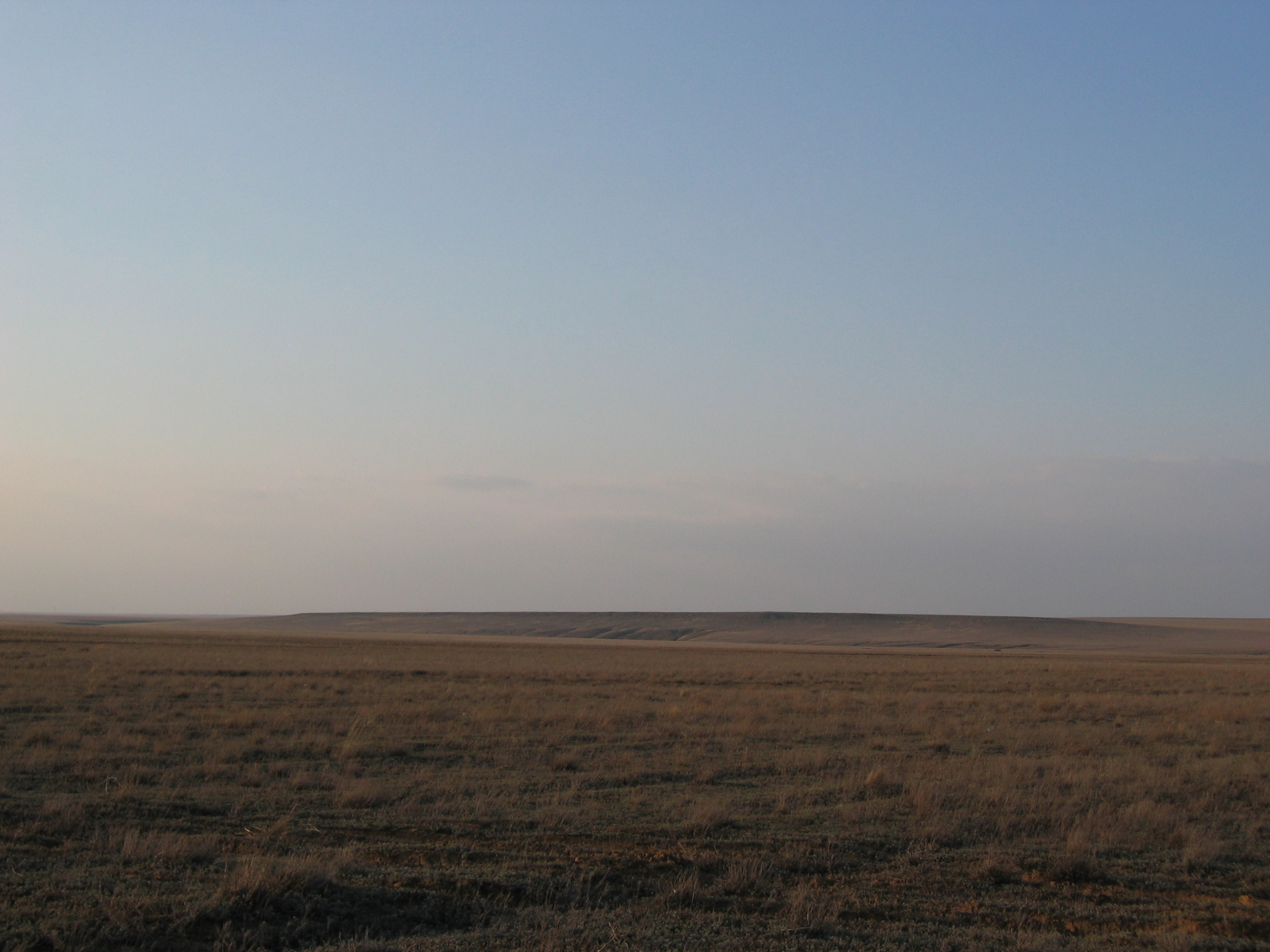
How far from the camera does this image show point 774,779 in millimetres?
13742

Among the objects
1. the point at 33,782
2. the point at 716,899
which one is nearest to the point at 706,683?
the point at 33,782

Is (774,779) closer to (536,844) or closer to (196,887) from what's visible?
(536,844)

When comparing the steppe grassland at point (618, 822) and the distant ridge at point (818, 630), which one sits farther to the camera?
the distant ridge at point (818, 630)

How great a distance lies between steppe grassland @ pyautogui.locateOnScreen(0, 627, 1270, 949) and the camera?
6641 mm

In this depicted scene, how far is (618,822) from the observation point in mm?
10773

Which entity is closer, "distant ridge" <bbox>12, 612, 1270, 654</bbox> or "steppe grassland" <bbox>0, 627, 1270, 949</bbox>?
"steppe grassland" <bbox>0, 627, 1270, 949</bbox>

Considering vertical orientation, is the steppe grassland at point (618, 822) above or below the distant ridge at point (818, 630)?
above

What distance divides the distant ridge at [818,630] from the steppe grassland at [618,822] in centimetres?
9025

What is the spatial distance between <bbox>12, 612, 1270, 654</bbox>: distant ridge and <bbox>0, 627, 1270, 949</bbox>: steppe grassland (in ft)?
296

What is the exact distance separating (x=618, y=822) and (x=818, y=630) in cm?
13810

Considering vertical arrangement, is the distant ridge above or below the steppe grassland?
below

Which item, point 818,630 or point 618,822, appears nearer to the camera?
point 618,822

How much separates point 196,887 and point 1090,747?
15636 mm

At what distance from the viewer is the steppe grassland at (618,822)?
6641 mm
